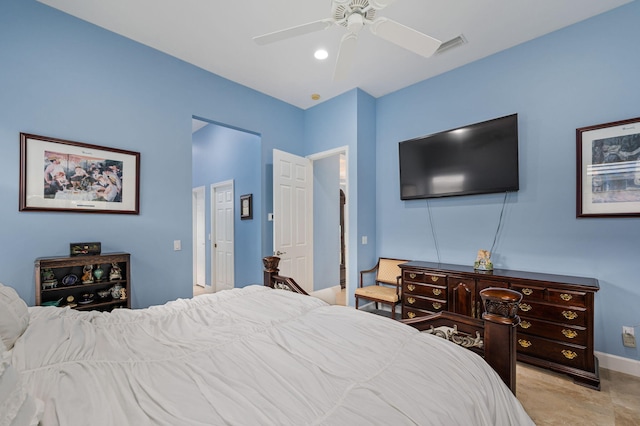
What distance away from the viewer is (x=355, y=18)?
1.80 metres

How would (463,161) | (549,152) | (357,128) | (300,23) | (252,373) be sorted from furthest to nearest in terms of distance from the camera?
(357,128) < (463,161) < (549,152) < (300,23) < (252,373)

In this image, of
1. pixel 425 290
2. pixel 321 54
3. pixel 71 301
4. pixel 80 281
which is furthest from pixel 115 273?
pixel 425 290

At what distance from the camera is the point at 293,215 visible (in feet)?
13.6

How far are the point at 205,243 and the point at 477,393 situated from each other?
539cm

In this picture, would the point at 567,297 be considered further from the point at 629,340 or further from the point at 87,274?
the point at 87,274

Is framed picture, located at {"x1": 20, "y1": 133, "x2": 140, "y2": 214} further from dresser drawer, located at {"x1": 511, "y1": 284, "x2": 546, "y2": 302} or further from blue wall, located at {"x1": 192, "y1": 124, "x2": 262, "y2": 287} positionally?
dresser drawer, located at {"x1": 511, "y1": 284, "x2": 546, "y2": 302}

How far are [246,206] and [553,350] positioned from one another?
3912 mm

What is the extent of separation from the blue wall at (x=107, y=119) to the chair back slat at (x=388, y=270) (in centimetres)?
246

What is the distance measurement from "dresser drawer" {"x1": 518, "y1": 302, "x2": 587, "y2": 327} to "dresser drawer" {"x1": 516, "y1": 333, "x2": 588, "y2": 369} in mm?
182

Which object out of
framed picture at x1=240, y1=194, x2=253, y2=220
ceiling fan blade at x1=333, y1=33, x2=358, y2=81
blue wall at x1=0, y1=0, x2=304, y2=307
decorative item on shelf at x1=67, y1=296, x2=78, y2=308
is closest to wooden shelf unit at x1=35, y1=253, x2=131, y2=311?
decorative item on shelf at x1=67, y1=296, x2=78, y2=308

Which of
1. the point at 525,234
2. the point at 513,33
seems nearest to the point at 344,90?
the point at 513,33

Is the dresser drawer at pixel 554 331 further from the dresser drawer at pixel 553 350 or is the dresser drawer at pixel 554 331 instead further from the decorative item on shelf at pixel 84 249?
the decorative item on shelf at pixel 84 249

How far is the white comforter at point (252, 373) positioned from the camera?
0.79 m

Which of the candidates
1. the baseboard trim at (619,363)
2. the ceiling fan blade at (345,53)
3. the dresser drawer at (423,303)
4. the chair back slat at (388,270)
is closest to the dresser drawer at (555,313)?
the baseboard trim at (619,363)
